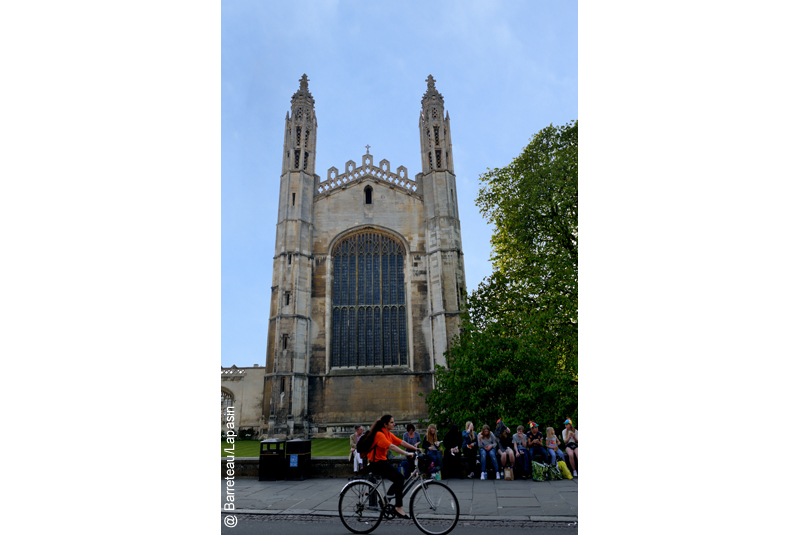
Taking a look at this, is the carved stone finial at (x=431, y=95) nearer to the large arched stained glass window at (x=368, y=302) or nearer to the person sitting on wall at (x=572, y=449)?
the large arched stained glass window at (x=368, y=302)

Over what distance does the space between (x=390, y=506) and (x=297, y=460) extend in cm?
430

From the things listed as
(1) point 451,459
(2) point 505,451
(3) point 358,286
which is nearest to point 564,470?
(2) point 505,451

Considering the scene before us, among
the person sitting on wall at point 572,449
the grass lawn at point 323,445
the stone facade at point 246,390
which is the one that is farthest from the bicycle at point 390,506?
the stone facade at point 246,390

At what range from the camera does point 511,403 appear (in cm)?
1144

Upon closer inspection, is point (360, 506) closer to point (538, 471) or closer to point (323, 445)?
→ point (538, 471)

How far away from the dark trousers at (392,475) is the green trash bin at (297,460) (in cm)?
424

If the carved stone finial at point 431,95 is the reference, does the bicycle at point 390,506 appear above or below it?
below

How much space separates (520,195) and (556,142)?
2577 mm

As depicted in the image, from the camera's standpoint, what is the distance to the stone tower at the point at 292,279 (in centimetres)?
1983

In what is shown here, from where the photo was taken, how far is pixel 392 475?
→ 15.6 feet

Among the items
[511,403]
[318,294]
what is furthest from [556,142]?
[318,294]

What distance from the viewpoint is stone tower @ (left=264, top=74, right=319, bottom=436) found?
65.1ft

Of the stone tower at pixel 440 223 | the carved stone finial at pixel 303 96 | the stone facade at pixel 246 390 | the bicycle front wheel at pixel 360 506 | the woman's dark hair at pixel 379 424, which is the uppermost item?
the carved stone finial at pixel 303 96

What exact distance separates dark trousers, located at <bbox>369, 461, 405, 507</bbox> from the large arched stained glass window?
16.8 metres
